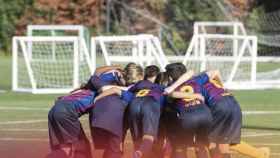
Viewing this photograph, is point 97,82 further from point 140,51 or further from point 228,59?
point 228,59

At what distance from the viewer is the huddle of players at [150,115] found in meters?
11.9

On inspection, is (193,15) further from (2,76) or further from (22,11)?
(2,76)

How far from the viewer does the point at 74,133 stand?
479 inches

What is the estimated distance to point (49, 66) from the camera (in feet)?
101

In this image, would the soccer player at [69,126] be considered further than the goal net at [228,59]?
No

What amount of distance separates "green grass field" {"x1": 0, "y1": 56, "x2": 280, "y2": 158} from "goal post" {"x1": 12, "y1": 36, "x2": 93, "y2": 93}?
2.57 feet

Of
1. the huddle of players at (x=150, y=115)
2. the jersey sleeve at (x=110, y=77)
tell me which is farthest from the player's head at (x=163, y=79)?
the jersey sleeve at (x=110, y=77)

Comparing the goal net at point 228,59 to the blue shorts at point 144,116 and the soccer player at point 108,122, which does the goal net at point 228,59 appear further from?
the blue shorts at point 144,116

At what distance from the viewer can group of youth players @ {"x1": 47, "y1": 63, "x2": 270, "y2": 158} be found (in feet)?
38.9

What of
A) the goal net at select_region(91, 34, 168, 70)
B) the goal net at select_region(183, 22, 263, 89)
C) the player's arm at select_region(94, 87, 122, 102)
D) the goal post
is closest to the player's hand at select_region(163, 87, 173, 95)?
the player's arm at select_region(94, 87, 122, 102)

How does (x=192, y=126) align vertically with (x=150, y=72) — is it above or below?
below

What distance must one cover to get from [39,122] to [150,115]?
761 centimetres

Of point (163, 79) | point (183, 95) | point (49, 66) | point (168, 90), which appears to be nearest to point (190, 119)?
point (183, 95)

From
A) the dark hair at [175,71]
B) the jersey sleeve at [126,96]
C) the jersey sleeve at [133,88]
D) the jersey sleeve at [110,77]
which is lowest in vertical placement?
the jersey sleeve at [126,96]
